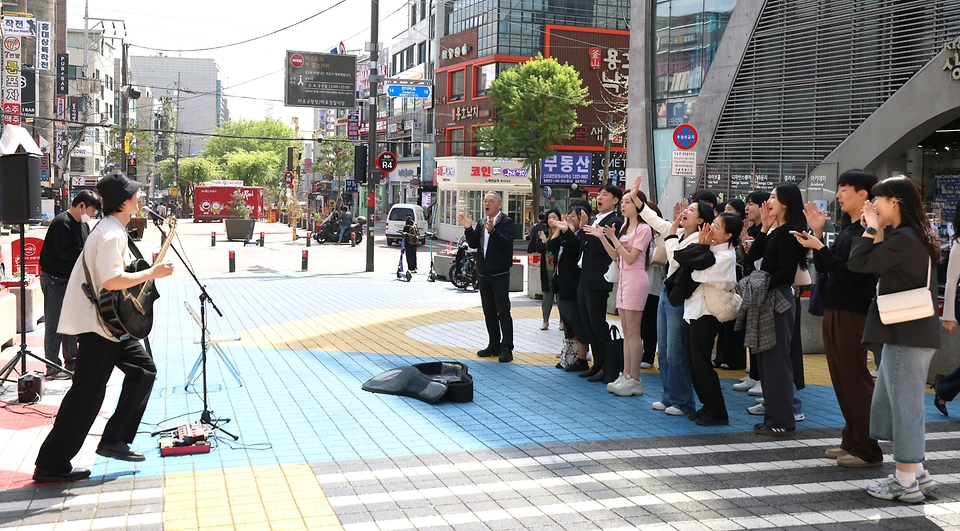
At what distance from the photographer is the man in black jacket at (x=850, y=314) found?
6133 mm

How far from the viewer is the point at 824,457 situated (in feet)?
21.9

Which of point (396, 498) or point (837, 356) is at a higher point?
point (837, 356)

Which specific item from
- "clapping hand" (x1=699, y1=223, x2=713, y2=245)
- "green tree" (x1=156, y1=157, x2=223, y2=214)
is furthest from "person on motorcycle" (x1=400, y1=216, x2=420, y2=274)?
"green tree" (x1=156, y1=157, x2=223, y2=214)

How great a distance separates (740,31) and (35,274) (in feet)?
53.5

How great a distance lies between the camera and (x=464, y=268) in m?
20.3

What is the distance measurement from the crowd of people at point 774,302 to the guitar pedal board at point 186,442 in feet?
12.5

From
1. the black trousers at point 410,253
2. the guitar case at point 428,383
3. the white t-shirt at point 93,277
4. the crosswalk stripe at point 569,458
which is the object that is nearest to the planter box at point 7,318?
the guitar case at point 428,383

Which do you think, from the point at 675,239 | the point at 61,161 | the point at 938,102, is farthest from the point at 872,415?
the point at 61,161

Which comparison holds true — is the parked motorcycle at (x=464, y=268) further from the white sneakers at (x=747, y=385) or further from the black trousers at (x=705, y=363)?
the black trousers at (x=705, y=363)

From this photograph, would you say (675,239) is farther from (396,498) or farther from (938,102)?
(938,102)

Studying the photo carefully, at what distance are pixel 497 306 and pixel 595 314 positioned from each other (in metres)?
1.89

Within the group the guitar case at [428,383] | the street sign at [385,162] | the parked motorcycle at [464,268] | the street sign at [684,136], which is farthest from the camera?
the street sign at [385,162]

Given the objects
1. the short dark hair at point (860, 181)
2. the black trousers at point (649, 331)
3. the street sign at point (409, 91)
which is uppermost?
the street sign at point (409, 91)

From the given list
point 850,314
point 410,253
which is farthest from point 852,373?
point 410,253
